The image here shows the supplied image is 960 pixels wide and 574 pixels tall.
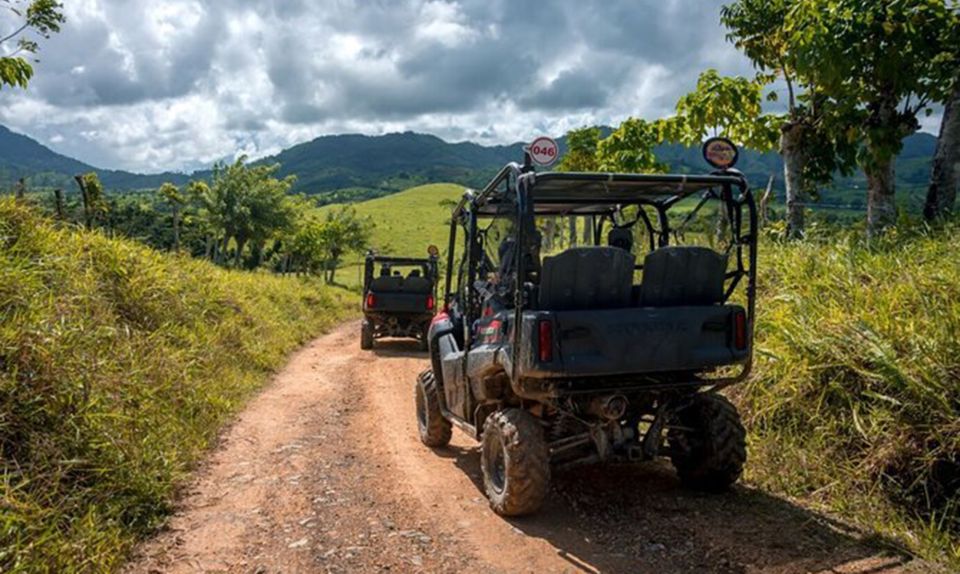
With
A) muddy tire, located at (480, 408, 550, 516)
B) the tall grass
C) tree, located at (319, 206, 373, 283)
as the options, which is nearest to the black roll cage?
muddy tire, located at (480, 408, 550, 516)

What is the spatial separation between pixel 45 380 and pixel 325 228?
47657mm

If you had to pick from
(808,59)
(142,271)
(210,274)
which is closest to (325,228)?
(210,274)

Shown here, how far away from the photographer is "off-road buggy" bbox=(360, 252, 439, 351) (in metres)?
15.0

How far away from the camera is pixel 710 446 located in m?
4.95

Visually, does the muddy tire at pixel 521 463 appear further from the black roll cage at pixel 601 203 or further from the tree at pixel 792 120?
the tree at pixel 792 120

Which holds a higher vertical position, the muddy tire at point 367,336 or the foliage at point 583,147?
the foliage at point 583,147

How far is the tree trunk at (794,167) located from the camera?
31.9 feet

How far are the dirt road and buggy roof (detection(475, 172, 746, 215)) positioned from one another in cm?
238

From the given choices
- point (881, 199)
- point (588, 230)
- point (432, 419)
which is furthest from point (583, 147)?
point (432, 419)

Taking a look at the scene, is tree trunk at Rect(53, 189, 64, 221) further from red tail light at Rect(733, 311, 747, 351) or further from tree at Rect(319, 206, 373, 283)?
tree at Rect(319, 206, 373, 283)

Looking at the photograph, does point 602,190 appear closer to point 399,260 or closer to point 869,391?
point 869,391

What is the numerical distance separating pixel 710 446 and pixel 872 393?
1.23m

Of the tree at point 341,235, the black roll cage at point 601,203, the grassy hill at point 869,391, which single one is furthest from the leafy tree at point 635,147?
the tree at point 341,235

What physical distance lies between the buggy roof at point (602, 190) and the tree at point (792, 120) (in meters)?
4.34
